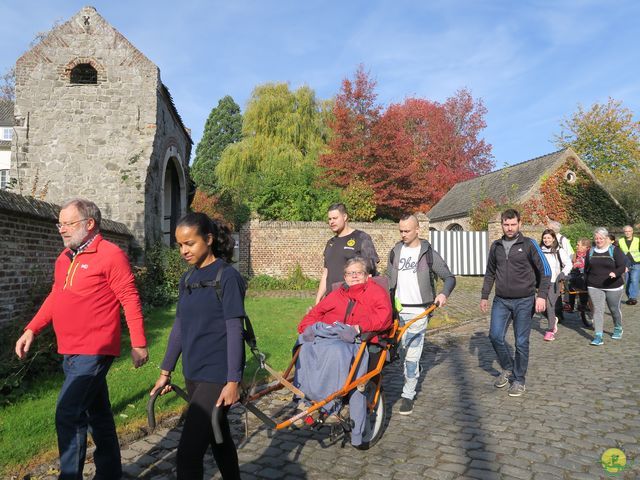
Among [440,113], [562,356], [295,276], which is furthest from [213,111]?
[562,356]

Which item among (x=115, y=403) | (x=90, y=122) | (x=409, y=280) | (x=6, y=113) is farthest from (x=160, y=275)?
(x=6, y=113)

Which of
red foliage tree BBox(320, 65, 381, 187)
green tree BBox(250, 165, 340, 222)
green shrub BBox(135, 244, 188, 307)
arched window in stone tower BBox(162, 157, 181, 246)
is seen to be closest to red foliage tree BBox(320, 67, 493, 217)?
red foliage tree BBox(320, 65, 381, 187)

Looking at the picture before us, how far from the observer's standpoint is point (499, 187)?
2812 cm

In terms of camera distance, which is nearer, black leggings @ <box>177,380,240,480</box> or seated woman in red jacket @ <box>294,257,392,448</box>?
black leggings @ <box>177,380,240,480</box>

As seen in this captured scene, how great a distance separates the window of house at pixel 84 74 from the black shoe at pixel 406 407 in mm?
12652

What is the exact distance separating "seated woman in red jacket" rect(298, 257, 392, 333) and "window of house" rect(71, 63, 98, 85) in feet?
39.5

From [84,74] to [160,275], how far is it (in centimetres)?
610

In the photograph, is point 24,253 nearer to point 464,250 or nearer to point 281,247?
point 281,247

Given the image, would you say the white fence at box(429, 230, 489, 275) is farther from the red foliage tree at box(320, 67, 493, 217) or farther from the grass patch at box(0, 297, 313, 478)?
the grass patch at box(0, 297, 313, 478)

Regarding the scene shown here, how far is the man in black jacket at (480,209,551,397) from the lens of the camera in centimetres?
565

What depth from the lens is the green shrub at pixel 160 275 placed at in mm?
11781

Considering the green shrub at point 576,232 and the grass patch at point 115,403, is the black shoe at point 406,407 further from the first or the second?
the green shrub at point 576,232

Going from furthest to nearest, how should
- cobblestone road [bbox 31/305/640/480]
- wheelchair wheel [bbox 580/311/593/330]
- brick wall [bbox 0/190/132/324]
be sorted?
wheelchair wheel [bbox 580/311/593/330] → brick wall [bbox 0/190/132/324] → cobblestone road [bbox 31/305/640/480]

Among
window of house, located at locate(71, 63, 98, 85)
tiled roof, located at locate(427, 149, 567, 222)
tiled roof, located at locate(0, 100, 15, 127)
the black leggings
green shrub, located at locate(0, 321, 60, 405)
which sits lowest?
green shrub, located at locate(0, 321, 60, 405)
